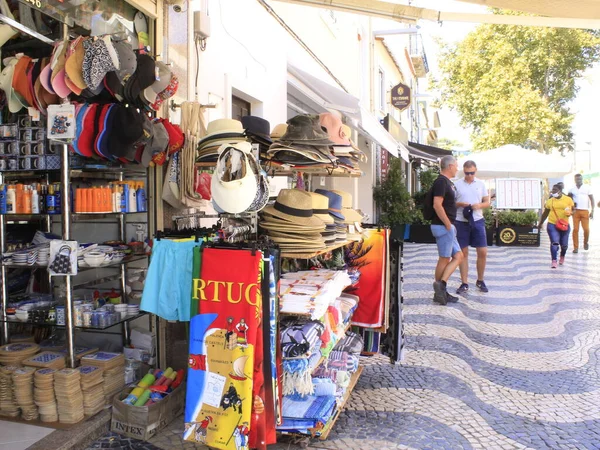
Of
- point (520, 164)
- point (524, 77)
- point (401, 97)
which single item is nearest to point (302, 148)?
point (520, 164)

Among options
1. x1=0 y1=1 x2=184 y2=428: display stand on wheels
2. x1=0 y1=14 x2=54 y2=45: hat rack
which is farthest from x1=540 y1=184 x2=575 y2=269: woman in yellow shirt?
x1=0 y1=14 x2=54 y2=45: hat rack

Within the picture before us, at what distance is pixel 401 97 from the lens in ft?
51.0

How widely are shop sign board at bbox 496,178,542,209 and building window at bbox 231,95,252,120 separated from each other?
9855 mm

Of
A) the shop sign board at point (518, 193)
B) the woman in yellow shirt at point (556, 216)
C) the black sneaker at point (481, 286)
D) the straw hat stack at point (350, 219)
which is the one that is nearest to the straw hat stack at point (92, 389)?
the straw hat stack at point (350, 219)

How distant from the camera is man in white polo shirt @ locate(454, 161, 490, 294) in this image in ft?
21.5

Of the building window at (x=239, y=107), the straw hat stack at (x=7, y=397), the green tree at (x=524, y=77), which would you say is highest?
the green tree at (x=524, y=77)

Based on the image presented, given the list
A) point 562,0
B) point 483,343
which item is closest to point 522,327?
point 483,343

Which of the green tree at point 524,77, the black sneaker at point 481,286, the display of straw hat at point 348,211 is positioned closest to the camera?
the display of straw hat at point 348,211

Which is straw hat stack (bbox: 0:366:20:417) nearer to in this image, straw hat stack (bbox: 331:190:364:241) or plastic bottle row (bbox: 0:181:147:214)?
plastic bottle row (bbox: 0:181:147:214)

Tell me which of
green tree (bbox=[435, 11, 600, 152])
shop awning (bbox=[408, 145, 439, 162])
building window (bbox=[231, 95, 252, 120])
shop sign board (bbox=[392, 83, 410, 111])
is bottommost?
building window (bbox=[231, 95, 252, 120])

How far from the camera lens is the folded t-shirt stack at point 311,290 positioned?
2.59 meters

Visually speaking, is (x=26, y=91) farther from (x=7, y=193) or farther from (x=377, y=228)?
(x=377, y=228)

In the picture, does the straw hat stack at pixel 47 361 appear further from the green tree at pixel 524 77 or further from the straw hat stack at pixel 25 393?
the green tree at pixel 524 77

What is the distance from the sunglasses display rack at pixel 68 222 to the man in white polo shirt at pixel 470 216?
4474 mm
